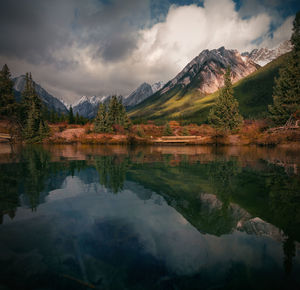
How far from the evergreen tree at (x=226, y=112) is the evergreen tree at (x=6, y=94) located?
180 ft

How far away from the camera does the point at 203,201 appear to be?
6234 millimetres

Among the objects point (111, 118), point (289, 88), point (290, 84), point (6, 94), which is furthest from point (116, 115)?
point (290, 84)

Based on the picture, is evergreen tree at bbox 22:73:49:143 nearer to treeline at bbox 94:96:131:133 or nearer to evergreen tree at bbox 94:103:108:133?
evergreen tree at bbox 94:103:108:133

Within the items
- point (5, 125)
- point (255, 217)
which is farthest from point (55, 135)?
point (255, 217)

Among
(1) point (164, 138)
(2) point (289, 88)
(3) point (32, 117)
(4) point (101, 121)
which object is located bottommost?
(1) point (164, 138)

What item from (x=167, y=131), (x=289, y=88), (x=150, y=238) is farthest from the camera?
(x=167, y=131)

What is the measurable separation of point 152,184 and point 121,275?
5.60 m

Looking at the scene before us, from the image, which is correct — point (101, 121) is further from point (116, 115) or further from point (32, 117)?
point (32, 117)

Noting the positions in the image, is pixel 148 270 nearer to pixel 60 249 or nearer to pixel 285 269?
pixel 60 249

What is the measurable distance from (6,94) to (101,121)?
26.3 meters

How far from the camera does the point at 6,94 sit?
5138cm

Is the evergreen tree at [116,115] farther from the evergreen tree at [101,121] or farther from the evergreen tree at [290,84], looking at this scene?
the evergreen tree at [290,84]

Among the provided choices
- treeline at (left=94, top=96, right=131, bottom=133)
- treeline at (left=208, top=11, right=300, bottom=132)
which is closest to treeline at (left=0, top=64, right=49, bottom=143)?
treeline at (left=94, top=96, right=131, bottom=133)

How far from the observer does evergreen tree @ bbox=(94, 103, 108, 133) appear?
54384 mm
